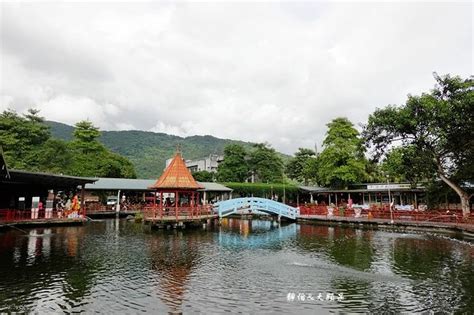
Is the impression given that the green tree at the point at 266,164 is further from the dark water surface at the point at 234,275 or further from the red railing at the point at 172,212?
the dark water surface at the point at 234,275

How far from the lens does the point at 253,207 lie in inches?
1409

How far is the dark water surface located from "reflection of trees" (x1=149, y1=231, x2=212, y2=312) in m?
0.04

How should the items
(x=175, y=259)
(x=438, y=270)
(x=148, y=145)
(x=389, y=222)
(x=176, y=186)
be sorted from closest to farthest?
(x=438, y=270)
(x=175, y=259)
(x=176, y=186)
(x=389, y=222)
(x=148, y=145)

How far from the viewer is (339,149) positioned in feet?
145

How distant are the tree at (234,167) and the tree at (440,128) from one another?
32.3 meters

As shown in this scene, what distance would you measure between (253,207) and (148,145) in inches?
3438

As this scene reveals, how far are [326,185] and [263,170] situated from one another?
14794 millimetres

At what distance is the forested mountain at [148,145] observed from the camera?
319ft

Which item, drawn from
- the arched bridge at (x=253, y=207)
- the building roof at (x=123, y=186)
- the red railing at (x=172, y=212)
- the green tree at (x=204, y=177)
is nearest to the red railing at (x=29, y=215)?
the red railing at (x=172, y=212)

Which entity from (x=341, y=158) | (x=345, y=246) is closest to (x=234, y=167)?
(x=341, y=158)

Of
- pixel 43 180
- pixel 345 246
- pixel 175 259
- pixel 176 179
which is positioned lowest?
pixel 175 259

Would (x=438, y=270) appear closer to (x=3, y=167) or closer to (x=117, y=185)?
(x=3, y=167)

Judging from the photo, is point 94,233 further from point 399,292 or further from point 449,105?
point 449,105

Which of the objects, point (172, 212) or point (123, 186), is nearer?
point (172, 212)
